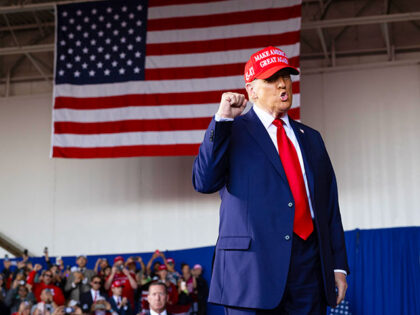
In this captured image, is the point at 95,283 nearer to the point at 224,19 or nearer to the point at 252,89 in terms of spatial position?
the point at 224,19

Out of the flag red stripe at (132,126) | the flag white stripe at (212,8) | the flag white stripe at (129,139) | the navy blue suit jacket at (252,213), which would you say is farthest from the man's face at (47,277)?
the navy blue suit jacket at (252,213)

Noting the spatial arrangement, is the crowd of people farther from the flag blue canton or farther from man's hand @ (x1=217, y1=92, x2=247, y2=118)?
man's hand @ (x1=217, y1=92, x2=247, y2=118)

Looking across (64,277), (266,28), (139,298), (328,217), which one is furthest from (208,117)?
(328,217)

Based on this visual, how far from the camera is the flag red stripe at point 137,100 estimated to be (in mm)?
8586

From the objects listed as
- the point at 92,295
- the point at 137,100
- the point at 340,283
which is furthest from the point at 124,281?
the point at 340,283

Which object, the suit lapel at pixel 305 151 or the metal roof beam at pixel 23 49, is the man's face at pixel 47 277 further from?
the suit lapel at pixel 305 151

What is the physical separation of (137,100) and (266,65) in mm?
7020

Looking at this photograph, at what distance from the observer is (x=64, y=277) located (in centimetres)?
1016

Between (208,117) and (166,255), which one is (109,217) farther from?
(208,117)

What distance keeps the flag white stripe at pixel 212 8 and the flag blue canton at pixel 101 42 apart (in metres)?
0.25

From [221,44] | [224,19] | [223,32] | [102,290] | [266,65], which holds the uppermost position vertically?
[224,19]

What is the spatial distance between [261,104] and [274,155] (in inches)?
7.5

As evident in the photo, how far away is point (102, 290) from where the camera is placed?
30.5 feet

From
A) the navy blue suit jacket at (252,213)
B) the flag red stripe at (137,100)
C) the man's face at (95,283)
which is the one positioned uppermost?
the flag red stripe at (137,100)
